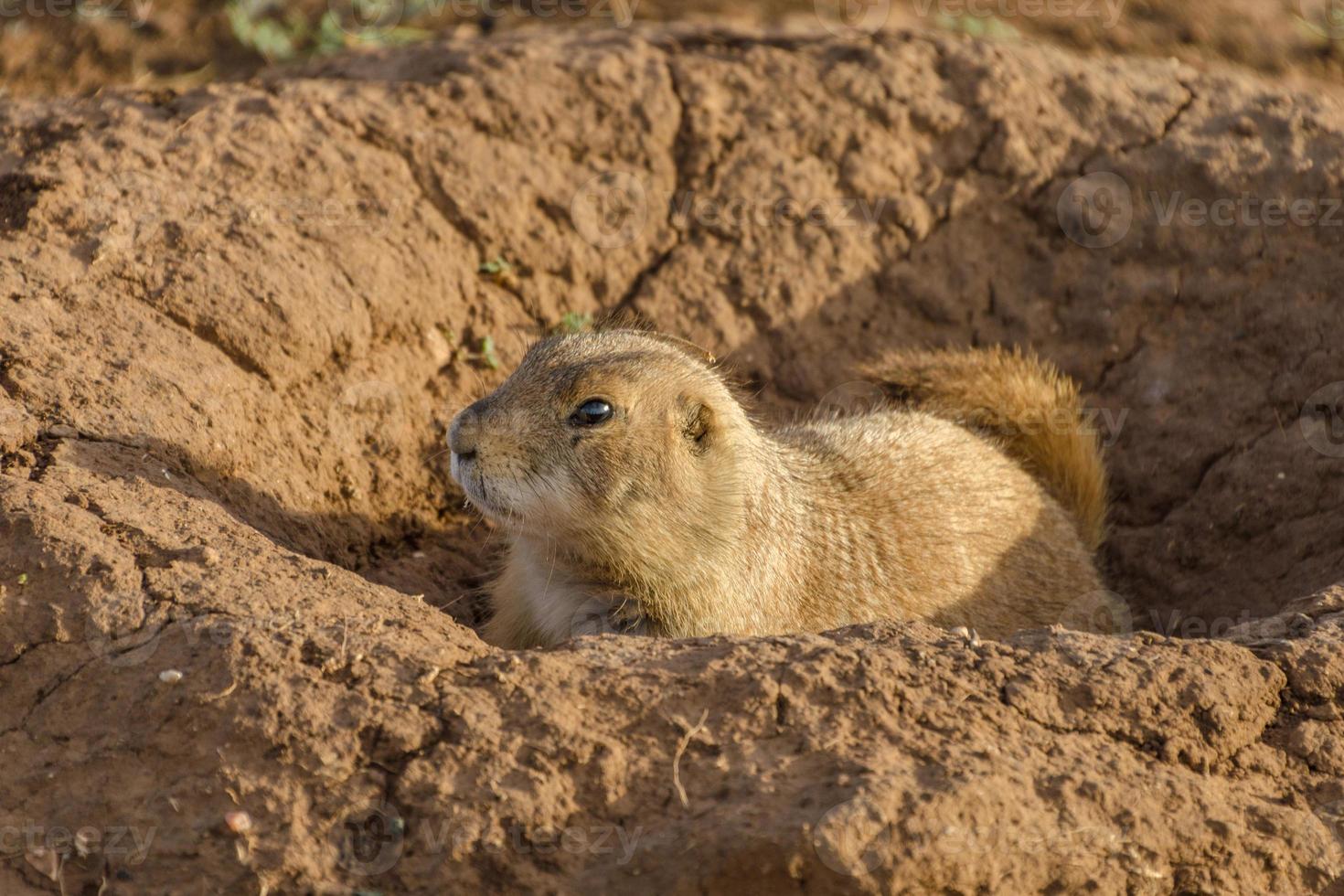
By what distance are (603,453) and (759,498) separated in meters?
0.78

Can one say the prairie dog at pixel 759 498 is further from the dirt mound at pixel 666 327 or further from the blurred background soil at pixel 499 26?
the blurred background soil at pixel 499 26

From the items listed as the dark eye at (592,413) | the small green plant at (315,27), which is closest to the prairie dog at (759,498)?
the dark eye at (592,413)

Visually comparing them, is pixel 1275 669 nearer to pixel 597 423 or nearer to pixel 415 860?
pixel 597 423

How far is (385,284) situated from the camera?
7.29 metres

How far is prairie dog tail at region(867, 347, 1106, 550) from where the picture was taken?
24.0 feet

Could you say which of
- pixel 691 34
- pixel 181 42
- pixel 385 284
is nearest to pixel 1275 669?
pixel 385 284

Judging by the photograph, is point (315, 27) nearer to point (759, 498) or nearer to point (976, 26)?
point (976, 26)

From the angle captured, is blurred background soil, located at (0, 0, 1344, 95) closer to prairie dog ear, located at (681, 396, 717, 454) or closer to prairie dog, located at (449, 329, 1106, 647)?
prairie dog, located at (449, 329, 1106, 647)

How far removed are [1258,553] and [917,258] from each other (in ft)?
8.66

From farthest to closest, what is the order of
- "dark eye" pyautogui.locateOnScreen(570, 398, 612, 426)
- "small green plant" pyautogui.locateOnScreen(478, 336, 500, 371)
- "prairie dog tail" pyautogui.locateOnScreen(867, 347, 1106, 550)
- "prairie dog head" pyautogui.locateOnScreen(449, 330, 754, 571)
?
1. "small green plant" pyautogui.locateOnScreen(478, 336, 500, 371)
2. "prairie dog tail" pyautogui.locateOnScreen(867, 347, 1106, 550)
3. "dark eye" pyautogui.locateOnScreen(570, 398, 612, 426)
4. "prairie dog head" pyautogui.locateOnScreen(449, 330, 754, 571)

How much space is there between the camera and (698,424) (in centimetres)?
594

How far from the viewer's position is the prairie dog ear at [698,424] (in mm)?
5914

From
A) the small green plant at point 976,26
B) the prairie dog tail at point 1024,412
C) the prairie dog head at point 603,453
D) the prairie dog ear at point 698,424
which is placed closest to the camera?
the prairie dog head at point 603,453

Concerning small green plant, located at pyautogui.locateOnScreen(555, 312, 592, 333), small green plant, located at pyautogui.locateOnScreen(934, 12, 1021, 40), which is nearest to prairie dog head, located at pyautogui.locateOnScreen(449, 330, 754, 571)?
small green plant, located at pyautogui.locateOnScreen(555, 312, 592, 333)
